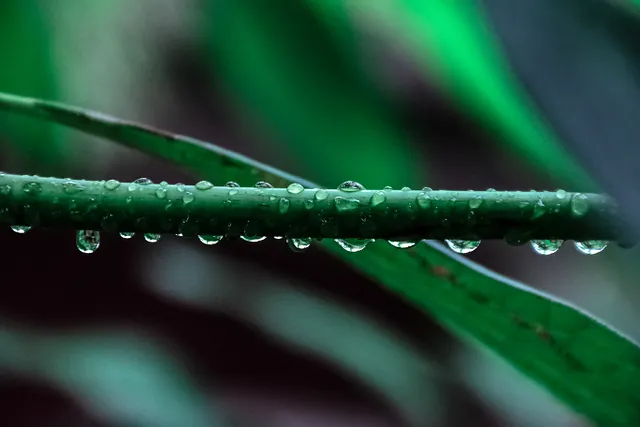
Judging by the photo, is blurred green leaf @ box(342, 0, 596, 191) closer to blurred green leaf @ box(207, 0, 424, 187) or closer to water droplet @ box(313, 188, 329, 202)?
blurred green leaf @ box(207, 0, 424, 187)

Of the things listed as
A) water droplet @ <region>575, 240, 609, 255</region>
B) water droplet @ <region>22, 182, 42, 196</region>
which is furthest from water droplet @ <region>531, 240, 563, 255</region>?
water droplet @ <region>22, 182, 42, 196</region>

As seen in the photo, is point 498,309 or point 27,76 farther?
point 27,76

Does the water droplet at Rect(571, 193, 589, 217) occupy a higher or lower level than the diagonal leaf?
higher

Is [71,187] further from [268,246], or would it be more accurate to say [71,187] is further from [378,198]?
[268,246]

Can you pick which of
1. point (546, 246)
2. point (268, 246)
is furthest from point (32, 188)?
point (268, 246)

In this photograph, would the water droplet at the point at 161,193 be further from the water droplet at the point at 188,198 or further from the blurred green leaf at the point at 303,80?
the blurred green leaf at the point at 303,80

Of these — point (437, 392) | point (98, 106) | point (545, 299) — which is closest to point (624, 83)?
point (545, 299)

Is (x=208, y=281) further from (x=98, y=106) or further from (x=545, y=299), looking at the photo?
(x=545, y=299)

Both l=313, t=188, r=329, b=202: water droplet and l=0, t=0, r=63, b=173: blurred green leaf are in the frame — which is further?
l=0, t=0, r=63, b=173: blurred green leaf
